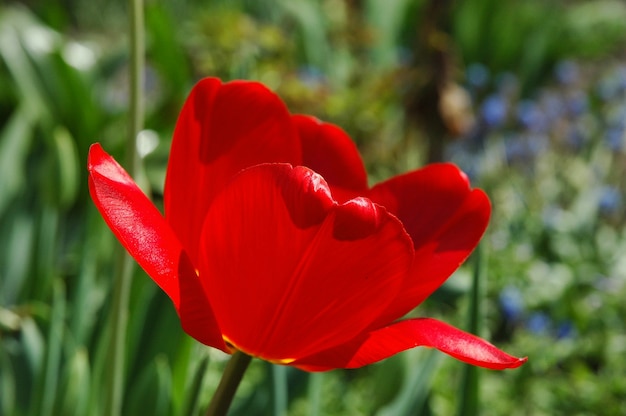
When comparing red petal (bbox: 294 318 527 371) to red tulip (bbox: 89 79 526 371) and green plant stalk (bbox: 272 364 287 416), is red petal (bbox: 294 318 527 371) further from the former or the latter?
→ green plant stalk (bbox: 272 364 287 416)

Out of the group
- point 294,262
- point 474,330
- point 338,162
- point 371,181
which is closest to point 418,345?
point 294,262

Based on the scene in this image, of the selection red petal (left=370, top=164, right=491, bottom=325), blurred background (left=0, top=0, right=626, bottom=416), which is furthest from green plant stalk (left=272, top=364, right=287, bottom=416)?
red petal (left=370, top=164, right=491, bottom=325)

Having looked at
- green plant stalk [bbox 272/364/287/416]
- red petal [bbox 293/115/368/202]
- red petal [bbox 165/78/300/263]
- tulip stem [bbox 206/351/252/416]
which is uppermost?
red petal [bbox 165/78/300/263]

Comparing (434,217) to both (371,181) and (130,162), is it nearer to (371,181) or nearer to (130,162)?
(130,162)

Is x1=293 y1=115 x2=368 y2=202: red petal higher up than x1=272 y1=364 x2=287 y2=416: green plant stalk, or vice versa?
x1=293 y1=115 x2=368 y2=202: red petal

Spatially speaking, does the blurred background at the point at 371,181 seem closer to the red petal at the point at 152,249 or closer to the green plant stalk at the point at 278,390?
the green plant stalk at the point at 278,390

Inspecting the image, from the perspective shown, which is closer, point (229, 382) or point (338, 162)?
point (229, 382)
